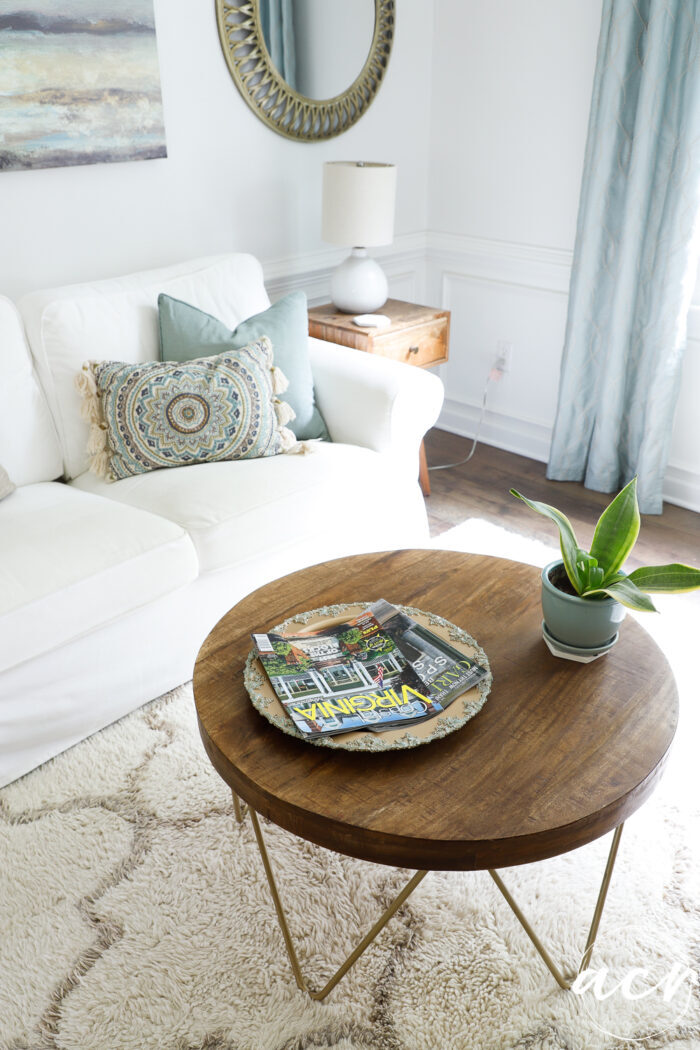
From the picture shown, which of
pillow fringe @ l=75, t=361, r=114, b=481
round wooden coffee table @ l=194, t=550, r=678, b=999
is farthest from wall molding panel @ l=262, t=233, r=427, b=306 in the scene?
round wooden coffee table @ l=194, t=550, r=678, b=999

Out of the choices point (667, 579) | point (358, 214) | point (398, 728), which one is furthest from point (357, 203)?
point (398, 728)

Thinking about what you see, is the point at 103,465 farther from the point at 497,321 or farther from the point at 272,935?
the point at 497,321

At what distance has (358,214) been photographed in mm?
2660

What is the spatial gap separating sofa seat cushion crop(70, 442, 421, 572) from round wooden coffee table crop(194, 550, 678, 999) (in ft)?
1.53

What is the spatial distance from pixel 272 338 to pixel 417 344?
30.4 inches

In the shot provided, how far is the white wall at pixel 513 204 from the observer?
9.35ft

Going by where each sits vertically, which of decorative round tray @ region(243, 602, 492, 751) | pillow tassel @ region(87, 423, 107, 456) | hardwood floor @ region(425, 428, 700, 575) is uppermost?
pillow tassel @ region(87, 423, 107, 456)

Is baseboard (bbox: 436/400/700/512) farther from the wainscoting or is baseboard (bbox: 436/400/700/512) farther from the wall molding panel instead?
the wall molding panel

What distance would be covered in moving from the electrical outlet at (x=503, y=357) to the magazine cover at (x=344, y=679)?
7.14 ft

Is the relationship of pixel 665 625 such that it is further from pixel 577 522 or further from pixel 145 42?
pixel 145 42

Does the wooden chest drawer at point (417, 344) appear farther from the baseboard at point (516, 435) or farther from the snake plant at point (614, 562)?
the snake plant at point (614, 562)

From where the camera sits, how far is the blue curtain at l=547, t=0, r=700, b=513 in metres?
2.45

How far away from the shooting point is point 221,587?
6.61 ft

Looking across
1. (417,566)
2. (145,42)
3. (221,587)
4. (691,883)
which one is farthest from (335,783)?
(145,42)
